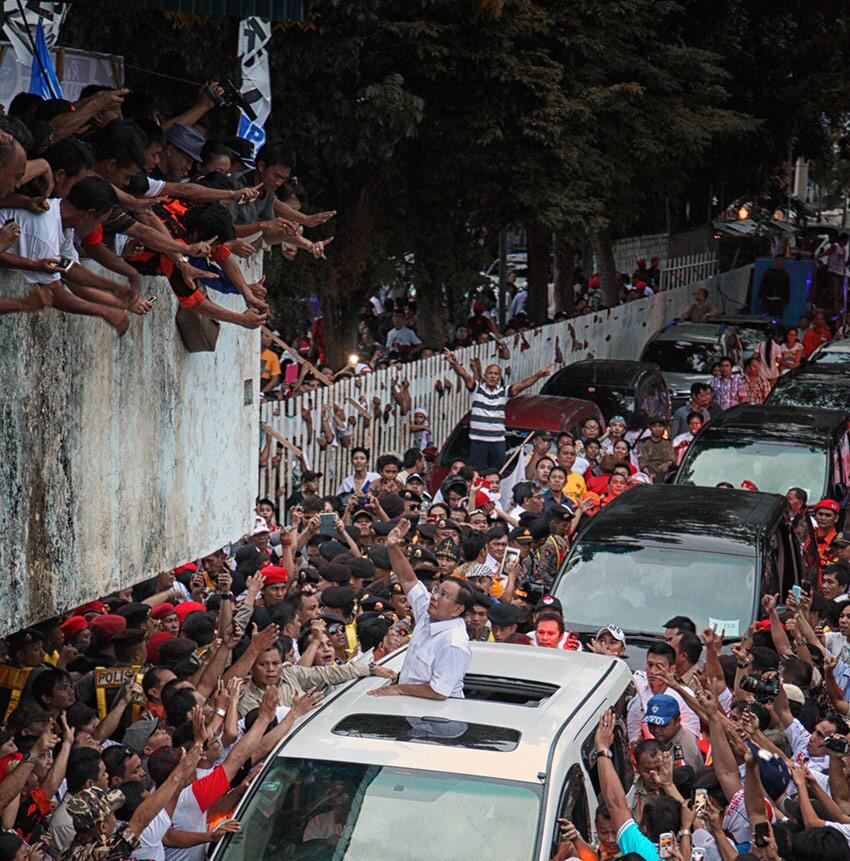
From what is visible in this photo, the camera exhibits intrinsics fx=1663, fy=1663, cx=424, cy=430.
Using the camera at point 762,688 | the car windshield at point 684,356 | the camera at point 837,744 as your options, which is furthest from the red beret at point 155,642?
the car windshield at point 684,356

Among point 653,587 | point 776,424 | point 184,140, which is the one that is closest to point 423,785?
point 184,140

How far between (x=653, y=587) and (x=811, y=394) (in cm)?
851

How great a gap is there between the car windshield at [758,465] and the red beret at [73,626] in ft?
21.5

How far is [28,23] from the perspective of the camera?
869cm

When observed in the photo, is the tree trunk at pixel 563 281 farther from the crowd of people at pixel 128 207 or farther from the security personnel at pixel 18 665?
the security personnel at pixel 18 665

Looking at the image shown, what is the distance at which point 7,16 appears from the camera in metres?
8.73

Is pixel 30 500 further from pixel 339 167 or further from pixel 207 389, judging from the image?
pixel 339 167

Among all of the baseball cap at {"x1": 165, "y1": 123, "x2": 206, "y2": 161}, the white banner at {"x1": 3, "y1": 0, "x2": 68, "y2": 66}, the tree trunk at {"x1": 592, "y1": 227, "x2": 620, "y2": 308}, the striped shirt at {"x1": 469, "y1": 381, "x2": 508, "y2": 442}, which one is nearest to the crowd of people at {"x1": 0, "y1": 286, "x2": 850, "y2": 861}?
the baseball cap at {"x1": 165, "y1": 123, "x2": 206, "y2": 161}

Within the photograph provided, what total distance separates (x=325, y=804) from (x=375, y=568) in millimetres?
5178

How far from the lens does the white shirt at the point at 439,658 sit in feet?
23.2

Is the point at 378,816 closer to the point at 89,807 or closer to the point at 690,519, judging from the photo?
the point at 89,807

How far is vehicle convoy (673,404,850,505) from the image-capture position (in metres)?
A: 14.7

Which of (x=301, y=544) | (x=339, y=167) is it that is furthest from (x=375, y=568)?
(x=339, y=167)

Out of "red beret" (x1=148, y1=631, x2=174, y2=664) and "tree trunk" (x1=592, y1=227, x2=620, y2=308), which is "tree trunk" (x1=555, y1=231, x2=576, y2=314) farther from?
"red beret" (x1=148, y1=631, x2=174, y2=664)
